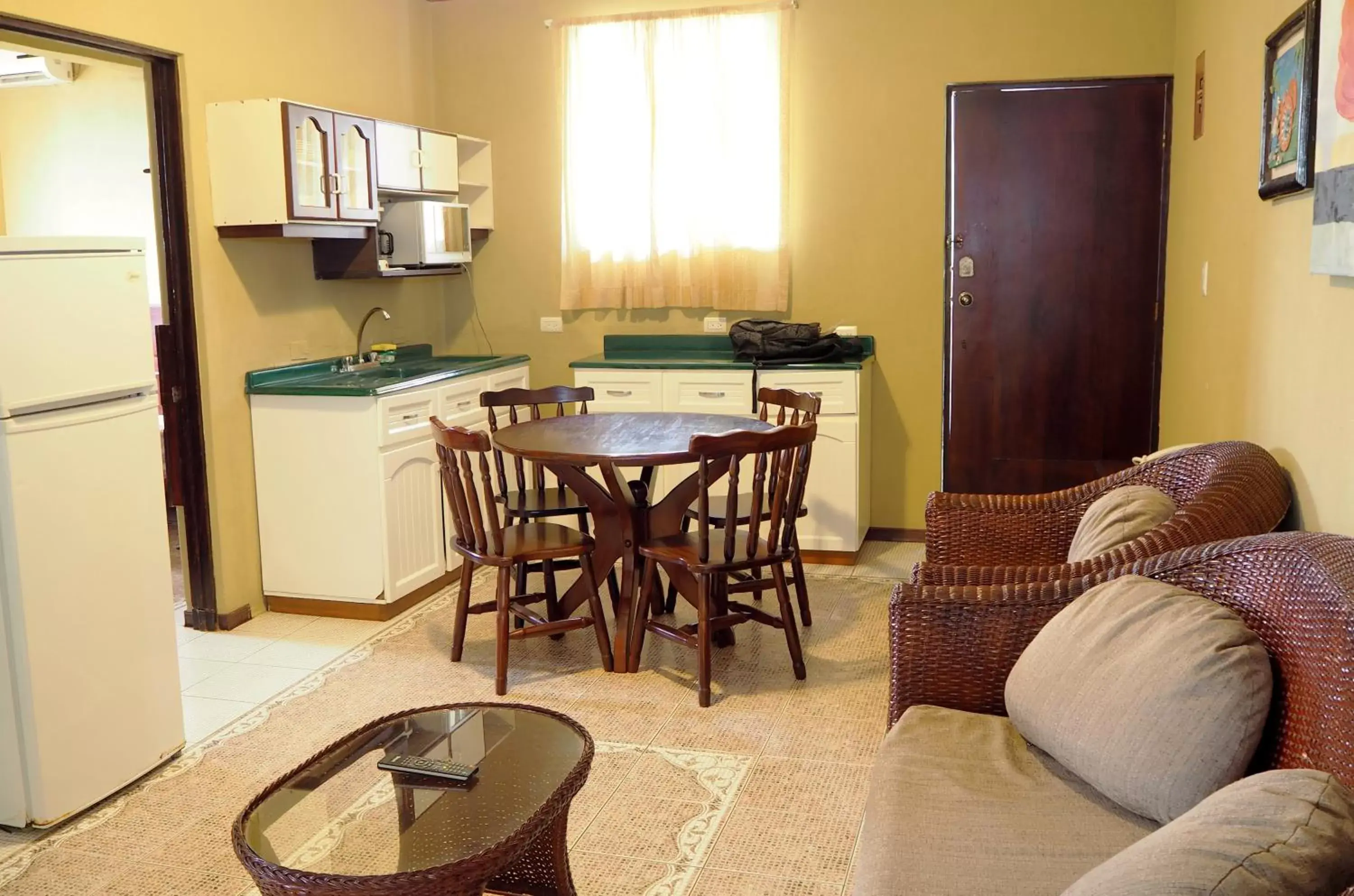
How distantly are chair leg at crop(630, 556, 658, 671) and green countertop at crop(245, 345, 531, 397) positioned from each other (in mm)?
1320

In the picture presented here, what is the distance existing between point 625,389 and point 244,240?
5.90 ft

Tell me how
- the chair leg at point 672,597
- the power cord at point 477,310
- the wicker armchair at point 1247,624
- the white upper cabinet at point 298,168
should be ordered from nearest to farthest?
the wicker armchair at point 1247,624
the white upper cabinet at point 298,168
the chair leg at point 672,597
the power cord at point 477,310

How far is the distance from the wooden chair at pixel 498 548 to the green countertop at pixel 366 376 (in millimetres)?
765

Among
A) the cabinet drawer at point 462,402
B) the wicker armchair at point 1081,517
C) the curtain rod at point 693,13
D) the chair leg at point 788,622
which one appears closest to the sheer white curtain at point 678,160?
the curtain rod at point 693,13

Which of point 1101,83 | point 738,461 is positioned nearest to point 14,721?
point 738,461

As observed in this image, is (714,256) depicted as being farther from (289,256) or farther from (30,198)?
(30,198)

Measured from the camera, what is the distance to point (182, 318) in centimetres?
426

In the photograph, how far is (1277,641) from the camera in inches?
71.3

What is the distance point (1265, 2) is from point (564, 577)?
11.3 ft

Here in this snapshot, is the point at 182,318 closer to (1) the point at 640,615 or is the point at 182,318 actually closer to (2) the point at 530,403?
(2) the point at 530,403

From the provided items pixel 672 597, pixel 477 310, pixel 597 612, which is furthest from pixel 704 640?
pixel 477 310

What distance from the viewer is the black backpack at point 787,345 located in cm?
521

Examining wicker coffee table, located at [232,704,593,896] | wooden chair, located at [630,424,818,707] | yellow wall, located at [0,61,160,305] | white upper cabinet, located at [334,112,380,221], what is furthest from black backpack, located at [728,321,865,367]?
wicker coffee table, located at [232,704,593,896]

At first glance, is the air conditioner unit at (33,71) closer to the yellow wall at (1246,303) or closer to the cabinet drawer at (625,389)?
the cabinet drawer at (625,389)
